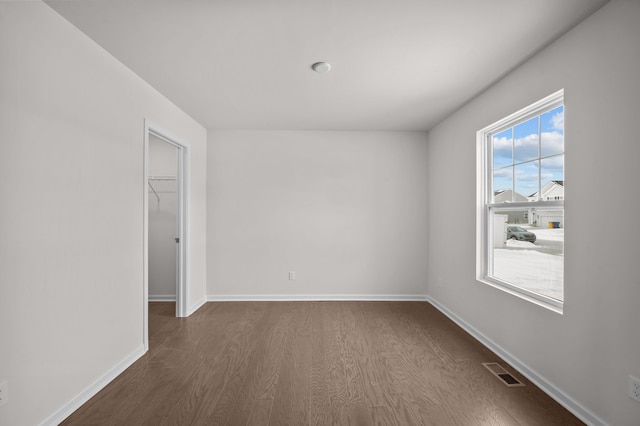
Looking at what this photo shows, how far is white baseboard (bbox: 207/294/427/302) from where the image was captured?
4508 millimetres

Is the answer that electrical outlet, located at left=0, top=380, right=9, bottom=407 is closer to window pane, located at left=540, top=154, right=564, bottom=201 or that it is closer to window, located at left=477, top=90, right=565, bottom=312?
window, located at left=477, top=90, right=565, bottom=312

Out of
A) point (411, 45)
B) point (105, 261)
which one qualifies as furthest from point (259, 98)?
point (105, 261)

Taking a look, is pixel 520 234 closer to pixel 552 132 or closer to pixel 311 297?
pixel 552 132

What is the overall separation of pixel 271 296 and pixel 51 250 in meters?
3.02

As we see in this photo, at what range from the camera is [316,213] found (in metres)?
4.58

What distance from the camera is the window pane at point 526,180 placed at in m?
2.47

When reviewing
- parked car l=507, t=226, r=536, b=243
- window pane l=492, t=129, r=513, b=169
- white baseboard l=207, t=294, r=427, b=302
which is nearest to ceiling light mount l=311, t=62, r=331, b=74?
window pane l=492, t=129, r=513, b=169

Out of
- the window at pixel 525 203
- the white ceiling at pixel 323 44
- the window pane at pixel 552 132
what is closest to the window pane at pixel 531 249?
the window at pixel 525 203

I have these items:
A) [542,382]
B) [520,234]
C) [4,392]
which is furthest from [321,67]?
[542,382]

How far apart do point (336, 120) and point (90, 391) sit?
3.63 metres

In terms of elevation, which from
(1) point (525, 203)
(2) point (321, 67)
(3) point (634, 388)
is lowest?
(3) point (634, 388)

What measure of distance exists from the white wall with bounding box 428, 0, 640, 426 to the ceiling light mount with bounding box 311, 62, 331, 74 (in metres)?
1.56

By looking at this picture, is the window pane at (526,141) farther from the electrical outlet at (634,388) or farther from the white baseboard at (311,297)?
the white baseboard at (311,297)

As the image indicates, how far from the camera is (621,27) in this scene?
1700 millimetres
